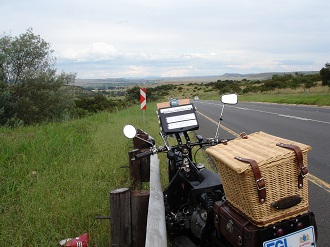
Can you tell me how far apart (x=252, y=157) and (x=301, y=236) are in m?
0.72

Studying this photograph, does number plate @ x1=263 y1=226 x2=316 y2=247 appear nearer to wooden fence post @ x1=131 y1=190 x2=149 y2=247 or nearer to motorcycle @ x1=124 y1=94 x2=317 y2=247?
motorcycle @ x1=124 y1=94 x2=317 y2=247

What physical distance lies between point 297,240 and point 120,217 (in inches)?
59.4

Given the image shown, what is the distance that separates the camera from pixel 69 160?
21.9 feet

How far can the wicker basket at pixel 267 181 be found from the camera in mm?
2402

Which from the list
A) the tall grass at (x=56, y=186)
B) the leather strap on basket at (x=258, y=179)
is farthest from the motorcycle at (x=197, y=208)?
the tall grass at (x=56, y=186)

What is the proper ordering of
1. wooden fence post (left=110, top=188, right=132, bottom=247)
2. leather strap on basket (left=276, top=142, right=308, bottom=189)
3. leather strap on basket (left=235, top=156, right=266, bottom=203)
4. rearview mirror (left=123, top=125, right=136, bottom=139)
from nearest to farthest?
leather strap on basket (left=235, top=156, right=266, bottom=203) → leather strap on basket (left=276, top=142, right=308, bottom=189) → wooden fence post (left=110, top=188, right=132, bottom=247) → rearview mirror (left=123, top=125, right=136, bottom=139)

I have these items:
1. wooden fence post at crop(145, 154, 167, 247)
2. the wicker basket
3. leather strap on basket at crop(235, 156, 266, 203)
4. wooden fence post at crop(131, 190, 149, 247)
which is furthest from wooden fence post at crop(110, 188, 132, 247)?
leather strap on basket at crop(235, 156, 266, 203)

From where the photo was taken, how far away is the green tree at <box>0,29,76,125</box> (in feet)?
71.2

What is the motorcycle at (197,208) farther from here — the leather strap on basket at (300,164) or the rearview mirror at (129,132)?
the leather strap on basket at (300,164)

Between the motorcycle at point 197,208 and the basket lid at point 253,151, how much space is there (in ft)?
0.59

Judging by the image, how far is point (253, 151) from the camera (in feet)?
8.61

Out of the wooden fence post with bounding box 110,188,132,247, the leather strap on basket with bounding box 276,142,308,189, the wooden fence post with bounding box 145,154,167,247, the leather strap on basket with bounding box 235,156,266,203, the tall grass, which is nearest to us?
the leather strap on basket with bounding box 235,156,266,203

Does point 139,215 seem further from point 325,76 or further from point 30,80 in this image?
point 325,76

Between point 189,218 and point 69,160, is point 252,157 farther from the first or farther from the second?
point 69,160
